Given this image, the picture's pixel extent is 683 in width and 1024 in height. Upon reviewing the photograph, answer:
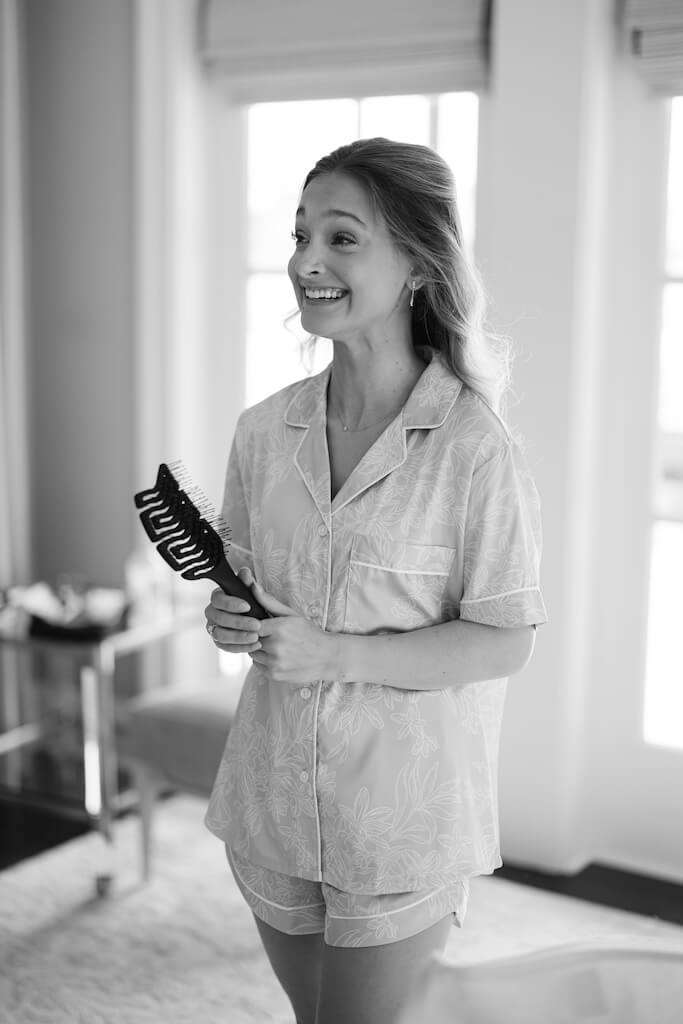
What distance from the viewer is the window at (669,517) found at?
2.79 meters

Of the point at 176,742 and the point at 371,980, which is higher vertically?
the point at 371,980

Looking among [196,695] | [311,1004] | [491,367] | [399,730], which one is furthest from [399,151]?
[196,695]

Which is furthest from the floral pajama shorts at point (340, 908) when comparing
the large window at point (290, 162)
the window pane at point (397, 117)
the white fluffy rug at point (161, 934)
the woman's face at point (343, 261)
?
the window pane at point (397, 117)

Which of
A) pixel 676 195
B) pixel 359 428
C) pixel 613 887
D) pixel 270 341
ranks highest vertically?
pixel 676 195

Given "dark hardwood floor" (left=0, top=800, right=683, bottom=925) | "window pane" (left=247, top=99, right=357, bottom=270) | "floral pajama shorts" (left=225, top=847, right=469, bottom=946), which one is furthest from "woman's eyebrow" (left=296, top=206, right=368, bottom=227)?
"dark hardwood floor" (left=0, top=800, right=683, bottom=925)

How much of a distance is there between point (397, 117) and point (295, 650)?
2.13 meters

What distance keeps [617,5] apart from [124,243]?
61.1 inches

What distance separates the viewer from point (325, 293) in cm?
145

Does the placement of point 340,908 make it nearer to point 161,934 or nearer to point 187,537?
point 187,537

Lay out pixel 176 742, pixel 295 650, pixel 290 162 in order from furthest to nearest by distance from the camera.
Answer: pixel 290 162 → pixel 176 742 → pixel 295 650

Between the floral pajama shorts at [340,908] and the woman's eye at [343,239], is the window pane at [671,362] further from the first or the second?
the floral pajama shorts at [340,908]

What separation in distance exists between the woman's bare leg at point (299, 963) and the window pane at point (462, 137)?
6.68 feet

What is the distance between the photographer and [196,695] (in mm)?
2846

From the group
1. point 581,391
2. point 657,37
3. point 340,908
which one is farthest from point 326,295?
point 657,37
